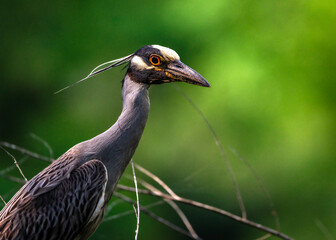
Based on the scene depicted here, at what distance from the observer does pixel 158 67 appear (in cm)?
393

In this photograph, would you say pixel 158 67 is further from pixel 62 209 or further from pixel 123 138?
pixel 62 209

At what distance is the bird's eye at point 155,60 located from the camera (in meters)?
3.93

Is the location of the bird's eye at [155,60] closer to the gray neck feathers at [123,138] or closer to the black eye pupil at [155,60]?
the black eye pupil at [155,60]

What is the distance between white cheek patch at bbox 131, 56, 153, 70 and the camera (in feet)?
13.0

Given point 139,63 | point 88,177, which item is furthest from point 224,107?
point 88,177

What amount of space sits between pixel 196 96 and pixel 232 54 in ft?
3.98

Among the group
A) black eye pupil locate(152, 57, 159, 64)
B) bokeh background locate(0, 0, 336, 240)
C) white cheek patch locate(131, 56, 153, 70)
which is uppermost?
black eye pupil locate(152, 57, 159, 64)

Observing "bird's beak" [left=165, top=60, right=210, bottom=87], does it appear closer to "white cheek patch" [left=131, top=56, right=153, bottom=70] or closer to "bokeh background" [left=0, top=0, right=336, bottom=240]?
"white cheek patch" [left=131, top=56, right=153, bottom=70]

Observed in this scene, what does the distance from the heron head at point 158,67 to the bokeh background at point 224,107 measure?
20.1 feet

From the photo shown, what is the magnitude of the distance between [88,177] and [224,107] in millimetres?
7312

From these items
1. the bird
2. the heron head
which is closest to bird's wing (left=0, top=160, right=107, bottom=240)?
the bird

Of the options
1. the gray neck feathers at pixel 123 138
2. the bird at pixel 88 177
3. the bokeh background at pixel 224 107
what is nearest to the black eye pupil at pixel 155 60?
the bird at pixel 88 177

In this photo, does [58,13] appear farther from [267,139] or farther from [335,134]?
[335,134]

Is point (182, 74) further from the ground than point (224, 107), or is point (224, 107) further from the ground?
point (182, 74)
